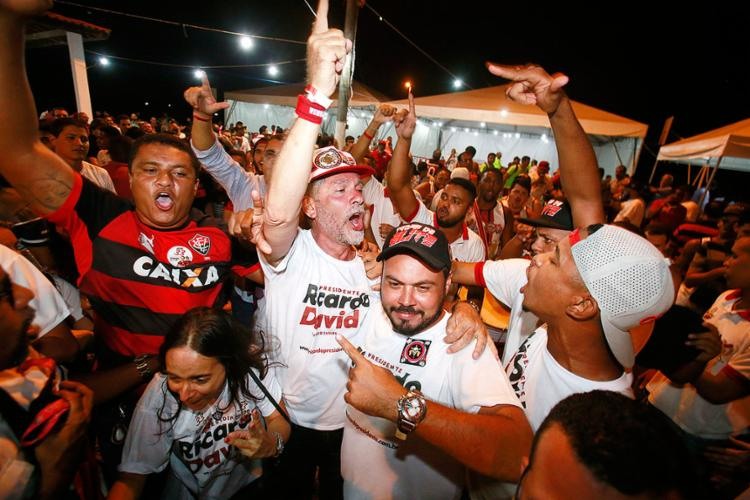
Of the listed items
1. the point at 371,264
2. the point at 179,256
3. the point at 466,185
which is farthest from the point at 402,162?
the point at 179,256

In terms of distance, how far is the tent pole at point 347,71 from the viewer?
7105 mm

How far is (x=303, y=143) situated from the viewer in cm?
169

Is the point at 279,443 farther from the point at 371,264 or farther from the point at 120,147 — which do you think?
the point at 120,147

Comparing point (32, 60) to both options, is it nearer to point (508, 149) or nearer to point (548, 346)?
point (508, 149)

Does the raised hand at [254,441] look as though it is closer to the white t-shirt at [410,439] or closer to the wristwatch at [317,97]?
the white t-shirt at [410,439]

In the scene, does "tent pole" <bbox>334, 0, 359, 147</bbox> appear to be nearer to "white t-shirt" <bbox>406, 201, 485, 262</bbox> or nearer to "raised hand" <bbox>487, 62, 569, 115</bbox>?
"white t-shirt" <bbox>406, 201, 485, 262</bbox>

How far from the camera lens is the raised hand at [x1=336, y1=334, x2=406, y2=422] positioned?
57.3 inches

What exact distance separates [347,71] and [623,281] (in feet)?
23.5

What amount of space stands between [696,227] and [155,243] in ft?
29.5

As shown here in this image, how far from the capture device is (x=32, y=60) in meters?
25.2

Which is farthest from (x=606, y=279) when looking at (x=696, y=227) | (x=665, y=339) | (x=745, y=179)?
(x=745, y=179)

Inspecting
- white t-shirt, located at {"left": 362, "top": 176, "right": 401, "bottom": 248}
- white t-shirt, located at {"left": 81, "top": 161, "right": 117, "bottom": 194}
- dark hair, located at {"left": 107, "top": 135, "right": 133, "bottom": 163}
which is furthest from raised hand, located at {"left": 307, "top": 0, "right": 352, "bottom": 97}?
dark hair, located at {"left": 107, "top": 135, "right": 133, "bottom": 163}

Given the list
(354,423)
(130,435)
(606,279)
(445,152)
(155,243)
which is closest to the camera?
(606,279)

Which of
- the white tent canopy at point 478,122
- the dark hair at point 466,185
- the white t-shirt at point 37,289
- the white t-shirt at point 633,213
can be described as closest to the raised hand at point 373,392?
the white t-shirt at point 37,289
